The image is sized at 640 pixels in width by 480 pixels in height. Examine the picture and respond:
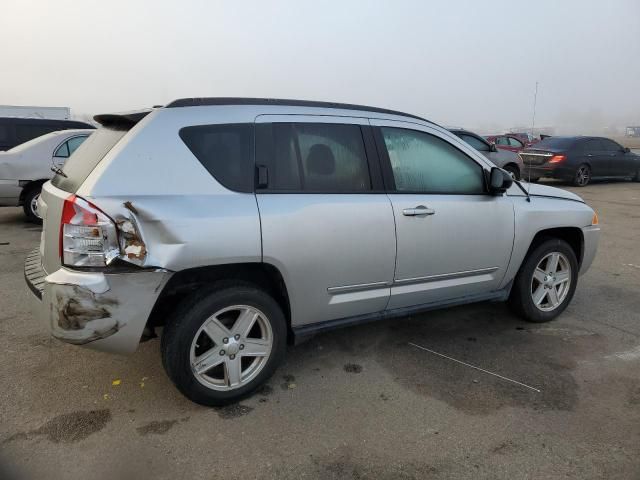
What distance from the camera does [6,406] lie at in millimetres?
2932

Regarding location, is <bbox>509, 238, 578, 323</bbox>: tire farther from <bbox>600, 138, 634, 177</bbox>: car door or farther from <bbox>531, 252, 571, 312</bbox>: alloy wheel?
<bbox>600, 138, 634, 177</bbox>: car door

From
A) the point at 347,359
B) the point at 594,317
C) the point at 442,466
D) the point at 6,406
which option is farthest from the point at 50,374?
the point at 594,317

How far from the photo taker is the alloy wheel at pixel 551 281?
427 cm

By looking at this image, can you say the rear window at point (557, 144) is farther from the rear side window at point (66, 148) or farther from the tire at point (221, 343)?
the tire at point (221, 343)

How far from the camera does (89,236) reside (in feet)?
8.27

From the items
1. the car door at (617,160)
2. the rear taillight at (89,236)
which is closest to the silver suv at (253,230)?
the rear taillight at (89,236)

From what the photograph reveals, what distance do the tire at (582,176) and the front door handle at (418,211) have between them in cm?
1293

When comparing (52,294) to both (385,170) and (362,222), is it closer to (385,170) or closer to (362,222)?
(362,222)

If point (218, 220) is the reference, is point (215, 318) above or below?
below

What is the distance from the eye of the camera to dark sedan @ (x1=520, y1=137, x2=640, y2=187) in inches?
559

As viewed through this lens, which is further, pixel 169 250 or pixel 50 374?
pixel 50 374

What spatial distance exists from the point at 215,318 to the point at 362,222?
1.09 m

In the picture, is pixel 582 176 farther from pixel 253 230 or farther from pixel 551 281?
pixel 253 230

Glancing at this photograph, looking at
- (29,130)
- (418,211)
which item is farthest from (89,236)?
(29,130)
